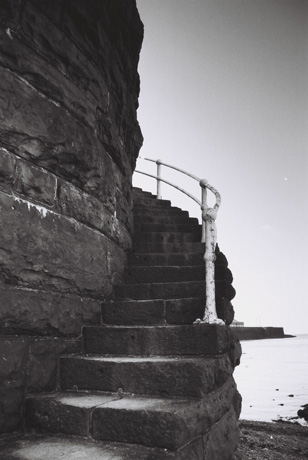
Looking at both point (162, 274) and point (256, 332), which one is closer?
point (162, 274)

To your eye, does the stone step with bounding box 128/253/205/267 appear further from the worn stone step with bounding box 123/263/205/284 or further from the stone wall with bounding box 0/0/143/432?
the stone wall with bounding box 0/0/143/432

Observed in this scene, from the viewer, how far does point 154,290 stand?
125 inches

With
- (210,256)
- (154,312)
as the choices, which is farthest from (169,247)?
(154,312)

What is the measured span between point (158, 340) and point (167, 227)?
2.50 meters

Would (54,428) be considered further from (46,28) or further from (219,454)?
(46,28)

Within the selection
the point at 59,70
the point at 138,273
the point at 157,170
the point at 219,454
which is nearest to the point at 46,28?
the point at 59,70

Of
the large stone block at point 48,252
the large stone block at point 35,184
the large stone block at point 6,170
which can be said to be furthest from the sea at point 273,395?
the large stone block at point 6,170

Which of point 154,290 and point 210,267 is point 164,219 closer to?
point 154,290

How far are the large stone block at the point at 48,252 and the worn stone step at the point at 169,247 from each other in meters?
1.23

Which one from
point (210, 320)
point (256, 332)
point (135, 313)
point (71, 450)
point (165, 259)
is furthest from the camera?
point (256, 332)

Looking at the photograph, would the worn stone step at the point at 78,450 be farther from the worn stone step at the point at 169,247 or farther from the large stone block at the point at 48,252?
the worn stone step at the point at 169,247

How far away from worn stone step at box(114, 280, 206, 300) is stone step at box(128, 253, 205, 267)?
1.79ft

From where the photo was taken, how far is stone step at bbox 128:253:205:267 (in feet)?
12.1

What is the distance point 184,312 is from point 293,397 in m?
6.50
